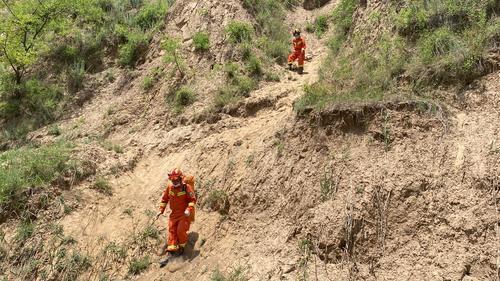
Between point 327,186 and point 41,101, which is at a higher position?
point 41,101

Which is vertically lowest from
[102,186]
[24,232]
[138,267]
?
[138,267]

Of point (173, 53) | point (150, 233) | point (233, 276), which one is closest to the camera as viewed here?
point (233, 276)

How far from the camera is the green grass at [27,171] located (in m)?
7.90

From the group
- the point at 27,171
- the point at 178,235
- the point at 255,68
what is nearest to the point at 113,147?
the point at 27,171

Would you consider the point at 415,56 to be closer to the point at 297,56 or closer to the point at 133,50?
the point at 297,56

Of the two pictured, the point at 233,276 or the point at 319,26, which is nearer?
the point at 233,276

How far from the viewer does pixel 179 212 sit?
23.1 feet

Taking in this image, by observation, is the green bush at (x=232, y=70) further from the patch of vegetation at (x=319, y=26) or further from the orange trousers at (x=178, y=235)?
the orange trousers at (x=178, y=235)

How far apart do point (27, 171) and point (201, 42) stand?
4990mm

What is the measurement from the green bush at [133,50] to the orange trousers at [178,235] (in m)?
6.10

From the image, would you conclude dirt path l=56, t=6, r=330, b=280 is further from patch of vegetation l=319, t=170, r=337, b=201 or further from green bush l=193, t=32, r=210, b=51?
green bush l=193, t=32, r=210, b=51

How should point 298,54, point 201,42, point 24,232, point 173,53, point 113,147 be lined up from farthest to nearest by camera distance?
→ point 201,42 < point 298,54 < point 173,53 < point 113,147 < point 24,232

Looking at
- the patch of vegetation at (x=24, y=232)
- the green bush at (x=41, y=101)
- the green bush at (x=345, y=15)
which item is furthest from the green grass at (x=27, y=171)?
the green bush at (x=345, y=15)

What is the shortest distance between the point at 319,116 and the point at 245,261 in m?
2.45
